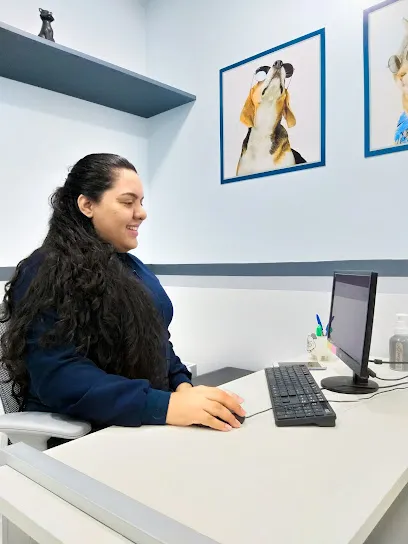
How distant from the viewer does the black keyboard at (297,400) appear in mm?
897

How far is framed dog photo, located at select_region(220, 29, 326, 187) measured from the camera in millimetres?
1941

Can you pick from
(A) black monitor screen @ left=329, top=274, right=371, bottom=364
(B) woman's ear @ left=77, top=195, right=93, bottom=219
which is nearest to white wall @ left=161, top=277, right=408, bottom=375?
(A) black monitor screen @ left=329, top=274, right=371, bottom=364

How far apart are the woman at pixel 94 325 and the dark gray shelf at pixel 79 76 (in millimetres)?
997

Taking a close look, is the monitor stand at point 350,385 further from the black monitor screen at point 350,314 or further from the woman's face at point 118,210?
the woman's face at point 118,210

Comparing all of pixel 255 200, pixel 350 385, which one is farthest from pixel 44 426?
pixel 255 200

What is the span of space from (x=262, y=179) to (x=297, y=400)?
4.54ft

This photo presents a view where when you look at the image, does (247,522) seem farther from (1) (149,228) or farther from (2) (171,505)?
(1) (149,228)

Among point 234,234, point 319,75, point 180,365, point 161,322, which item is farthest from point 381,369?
point 319,75

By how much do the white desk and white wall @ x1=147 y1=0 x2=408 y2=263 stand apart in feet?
3.47

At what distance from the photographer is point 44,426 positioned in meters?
0.94

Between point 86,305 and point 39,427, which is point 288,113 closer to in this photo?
point 86,305

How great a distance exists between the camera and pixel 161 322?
1.20 meters

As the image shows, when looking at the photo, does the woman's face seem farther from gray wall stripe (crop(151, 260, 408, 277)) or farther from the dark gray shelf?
the dark gray shelf

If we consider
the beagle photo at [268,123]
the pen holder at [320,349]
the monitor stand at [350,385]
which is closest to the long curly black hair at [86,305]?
the monitor stand at [350,385]
